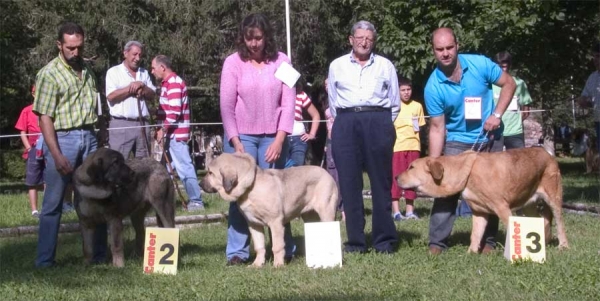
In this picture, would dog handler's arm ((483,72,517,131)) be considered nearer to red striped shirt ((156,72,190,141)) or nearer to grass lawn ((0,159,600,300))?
grass lawn ((0,159,600,300))

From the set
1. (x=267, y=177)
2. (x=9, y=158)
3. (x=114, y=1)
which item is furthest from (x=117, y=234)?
(x=9, y=158)

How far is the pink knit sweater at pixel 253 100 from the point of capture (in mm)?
7281

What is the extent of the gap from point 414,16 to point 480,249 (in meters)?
14.8

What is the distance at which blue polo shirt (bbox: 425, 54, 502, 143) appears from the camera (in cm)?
770

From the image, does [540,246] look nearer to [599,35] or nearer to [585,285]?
[585,285]

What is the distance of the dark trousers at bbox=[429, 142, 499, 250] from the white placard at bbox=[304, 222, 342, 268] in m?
1.13

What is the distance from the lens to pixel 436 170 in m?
7.43

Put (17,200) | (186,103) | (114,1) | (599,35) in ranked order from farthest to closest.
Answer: (114,1) → (599,35) → (17,200) → (186,103)

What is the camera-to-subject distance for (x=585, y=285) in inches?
232

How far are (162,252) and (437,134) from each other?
2555 mm

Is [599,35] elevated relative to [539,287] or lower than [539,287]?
elevated

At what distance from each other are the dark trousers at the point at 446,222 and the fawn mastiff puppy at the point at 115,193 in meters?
2.30

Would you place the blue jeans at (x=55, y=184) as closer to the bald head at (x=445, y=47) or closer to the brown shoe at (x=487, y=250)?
the bald head at (x=445, y=47)

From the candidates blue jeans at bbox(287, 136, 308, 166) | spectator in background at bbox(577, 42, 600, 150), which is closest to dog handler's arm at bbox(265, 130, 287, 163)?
blue jeans at bbox(287, 136, 308, 166)
